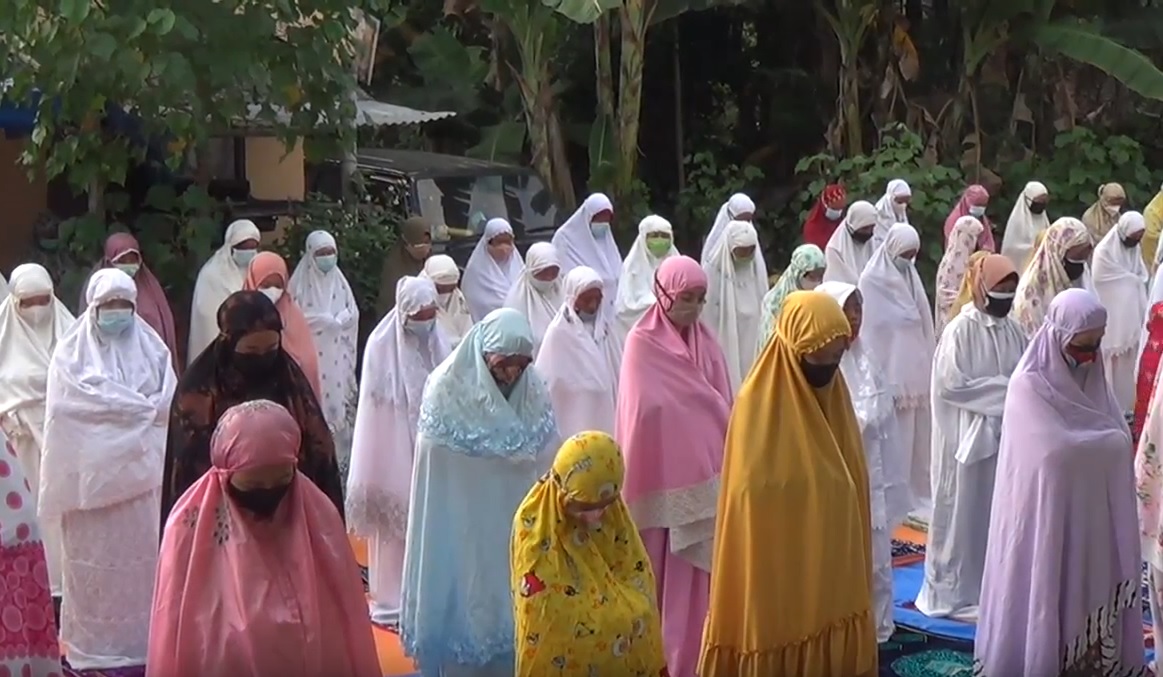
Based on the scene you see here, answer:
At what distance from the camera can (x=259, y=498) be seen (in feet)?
13.4

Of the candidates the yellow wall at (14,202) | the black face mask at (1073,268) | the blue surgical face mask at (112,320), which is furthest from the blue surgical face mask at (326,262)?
the black face mask at (1073,268)

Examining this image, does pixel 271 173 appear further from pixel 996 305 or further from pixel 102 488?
A: pixel 996 305

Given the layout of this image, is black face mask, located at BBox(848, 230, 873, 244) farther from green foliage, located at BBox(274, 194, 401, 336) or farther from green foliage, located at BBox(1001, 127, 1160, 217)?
green foliage, located at BBox(1001, 127, 1160, 217)

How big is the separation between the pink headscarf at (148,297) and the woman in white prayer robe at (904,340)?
365 cm

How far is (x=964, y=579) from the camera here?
6809mm

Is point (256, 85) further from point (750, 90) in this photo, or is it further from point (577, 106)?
point (750, 90)

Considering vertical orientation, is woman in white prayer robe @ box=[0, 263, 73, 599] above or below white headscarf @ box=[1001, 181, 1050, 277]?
below

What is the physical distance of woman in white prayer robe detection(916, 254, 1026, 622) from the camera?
664 cm

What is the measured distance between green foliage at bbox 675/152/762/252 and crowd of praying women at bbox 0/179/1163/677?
21.6 feet

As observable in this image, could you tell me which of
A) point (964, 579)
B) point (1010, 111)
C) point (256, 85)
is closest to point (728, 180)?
point (1010, 111)

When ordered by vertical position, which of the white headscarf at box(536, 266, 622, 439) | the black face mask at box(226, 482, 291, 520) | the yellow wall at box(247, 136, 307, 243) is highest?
the yellow wall at box(247, 136, 307, 243)

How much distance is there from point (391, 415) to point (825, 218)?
5.24 metres

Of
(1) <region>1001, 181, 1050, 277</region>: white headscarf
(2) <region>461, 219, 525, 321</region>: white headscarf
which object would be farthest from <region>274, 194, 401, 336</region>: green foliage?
(1) <region>1001, 181, 1050, 277</region>: white headscarf

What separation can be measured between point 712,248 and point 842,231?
0.81m
